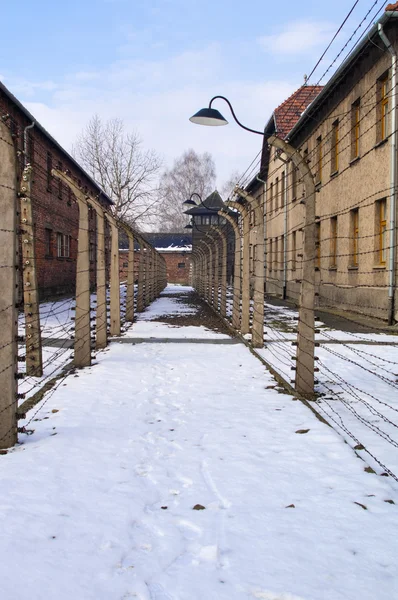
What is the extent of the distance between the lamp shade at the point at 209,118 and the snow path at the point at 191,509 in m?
4.83

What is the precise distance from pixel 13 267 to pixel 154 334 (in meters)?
8.02

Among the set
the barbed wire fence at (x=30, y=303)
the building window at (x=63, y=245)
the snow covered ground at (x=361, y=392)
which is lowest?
the snow covered ground at (x=361, y=392)

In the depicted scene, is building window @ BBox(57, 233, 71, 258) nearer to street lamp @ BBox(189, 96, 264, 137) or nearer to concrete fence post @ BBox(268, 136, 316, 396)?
street lamp @ BBox(189, 96, 264, 137)

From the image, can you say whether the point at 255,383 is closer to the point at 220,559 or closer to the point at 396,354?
the point at 396,354

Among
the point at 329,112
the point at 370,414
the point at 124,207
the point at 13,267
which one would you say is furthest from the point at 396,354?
the point at 124,207

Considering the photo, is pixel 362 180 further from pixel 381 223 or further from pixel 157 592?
pixel 157 592

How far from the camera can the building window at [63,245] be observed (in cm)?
2655

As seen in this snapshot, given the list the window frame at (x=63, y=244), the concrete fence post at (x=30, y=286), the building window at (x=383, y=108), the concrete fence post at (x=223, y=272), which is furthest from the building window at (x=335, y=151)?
the concrete fence post at (x=30, y=286)

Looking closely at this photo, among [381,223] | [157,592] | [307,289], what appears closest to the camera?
[157,592]

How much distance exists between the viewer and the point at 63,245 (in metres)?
27.2

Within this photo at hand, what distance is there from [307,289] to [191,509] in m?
3.53

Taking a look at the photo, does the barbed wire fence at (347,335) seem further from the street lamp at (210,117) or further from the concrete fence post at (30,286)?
the concrete fence post at (30,286)

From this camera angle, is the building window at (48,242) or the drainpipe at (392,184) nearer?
the drainpipe at (392,184)

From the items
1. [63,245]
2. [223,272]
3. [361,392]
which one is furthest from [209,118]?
Answer: [63,245]
